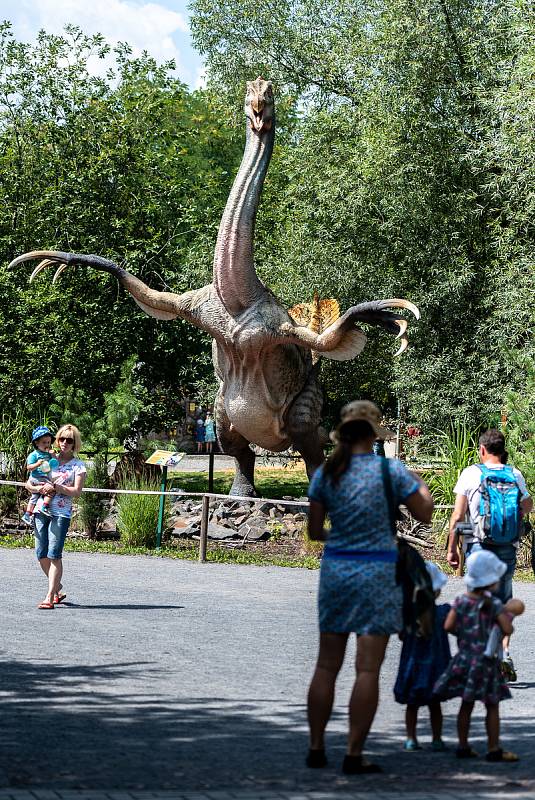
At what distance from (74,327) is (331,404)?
6175 mm

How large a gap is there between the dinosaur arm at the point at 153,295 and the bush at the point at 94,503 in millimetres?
2757

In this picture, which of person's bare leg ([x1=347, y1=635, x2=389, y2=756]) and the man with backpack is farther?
the man with backpack

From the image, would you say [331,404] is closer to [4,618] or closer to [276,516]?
[276,516]

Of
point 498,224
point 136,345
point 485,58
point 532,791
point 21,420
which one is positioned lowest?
point 532,791

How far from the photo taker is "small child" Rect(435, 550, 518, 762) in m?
5.68

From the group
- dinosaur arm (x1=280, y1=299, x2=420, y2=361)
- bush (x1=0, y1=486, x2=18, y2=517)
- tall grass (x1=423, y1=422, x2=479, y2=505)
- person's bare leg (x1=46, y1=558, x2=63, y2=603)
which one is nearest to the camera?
person's bare leg (x1=46, y1=558, x2=63, y2=603)

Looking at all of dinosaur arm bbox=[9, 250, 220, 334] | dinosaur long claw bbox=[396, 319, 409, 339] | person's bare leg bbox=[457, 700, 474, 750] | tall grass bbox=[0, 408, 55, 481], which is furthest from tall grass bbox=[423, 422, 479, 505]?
person's bare leg bbox=[457, 700, 474, 750]

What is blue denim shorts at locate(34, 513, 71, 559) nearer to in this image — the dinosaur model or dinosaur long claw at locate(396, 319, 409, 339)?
the dinosaur model

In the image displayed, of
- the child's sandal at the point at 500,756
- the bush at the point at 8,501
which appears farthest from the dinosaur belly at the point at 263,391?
the child's sandal at the point at 500,756

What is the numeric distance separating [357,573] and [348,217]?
1457cm

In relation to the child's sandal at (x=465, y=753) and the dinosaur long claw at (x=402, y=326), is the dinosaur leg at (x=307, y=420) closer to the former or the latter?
the dinosaur long claw at (x=402, y=326)

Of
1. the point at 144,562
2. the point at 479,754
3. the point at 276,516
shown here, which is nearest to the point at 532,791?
the point at 479,754

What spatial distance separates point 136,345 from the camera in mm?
20203

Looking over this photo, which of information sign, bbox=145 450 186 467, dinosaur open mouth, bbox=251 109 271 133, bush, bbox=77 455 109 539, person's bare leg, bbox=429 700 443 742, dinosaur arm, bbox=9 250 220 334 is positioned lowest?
person's bare leg, bbox=429 700 443 742
